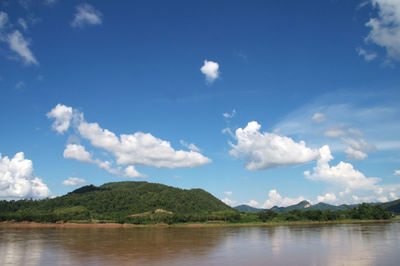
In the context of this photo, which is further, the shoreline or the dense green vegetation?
the dense green vegetation

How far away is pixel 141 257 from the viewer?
4203cm

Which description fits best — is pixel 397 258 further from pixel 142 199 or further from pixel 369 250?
pixel 142 199

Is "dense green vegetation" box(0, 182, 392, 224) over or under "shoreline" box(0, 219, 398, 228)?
over

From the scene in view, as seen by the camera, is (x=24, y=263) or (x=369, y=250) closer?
(x=24, y=263)

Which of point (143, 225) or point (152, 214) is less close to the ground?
point (152, 214)

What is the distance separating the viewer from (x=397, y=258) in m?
37.5

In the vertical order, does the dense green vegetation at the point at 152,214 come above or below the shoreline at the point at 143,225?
above

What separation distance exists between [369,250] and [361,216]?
417ft

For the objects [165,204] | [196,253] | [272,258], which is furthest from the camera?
[165,204]

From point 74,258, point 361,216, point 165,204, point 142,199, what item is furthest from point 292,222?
point 74,258

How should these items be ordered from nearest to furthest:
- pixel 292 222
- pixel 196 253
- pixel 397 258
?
pixel 397 258 → pixel 196 253 → pixel 292 222

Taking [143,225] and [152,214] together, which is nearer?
[143,225]

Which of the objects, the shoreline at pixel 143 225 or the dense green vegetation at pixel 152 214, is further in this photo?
the dense green vegetation at pixel 152 214

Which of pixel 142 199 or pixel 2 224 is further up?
pixel 142 199
